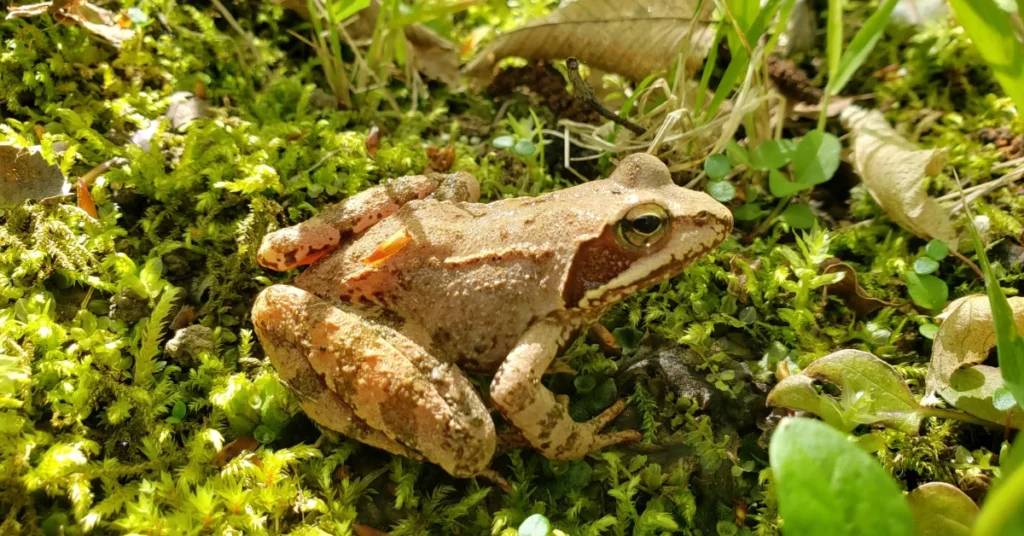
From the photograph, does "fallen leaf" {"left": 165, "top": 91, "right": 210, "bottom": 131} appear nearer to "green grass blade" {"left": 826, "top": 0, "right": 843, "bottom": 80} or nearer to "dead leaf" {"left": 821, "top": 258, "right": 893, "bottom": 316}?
"green grass blade" {"left": 826, "top": 0, "right": 843, "bottom": 80}

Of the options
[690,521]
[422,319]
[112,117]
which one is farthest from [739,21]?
[112,117]

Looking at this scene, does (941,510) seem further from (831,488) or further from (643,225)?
(643,225)

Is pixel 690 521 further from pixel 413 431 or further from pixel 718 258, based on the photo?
pixel 718 258

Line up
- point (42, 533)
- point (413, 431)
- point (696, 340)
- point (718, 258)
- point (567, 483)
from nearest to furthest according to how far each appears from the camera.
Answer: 1. point (42, 533)
2. point (413, 431)
3. point (567, 483)
4. point (696, 340)
5. point (718, 258)

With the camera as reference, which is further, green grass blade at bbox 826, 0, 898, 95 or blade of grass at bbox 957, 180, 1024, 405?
green grass blade at bbox 826, 0, 898, 95

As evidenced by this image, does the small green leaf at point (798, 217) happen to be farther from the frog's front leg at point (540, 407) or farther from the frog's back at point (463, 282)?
the frog's front leg at point (540, 407)

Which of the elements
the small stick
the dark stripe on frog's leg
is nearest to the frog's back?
the dark stripe on frog's leg

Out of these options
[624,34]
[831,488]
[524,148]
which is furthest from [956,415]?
[624,34]
